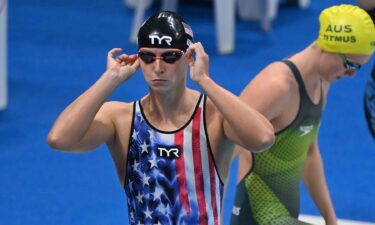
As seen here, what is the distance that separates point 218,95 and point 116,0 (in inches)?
392

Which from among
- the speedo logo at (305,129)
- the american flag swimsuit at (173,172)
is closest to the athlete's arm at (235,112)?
the american flag swimsuit at (173,172)

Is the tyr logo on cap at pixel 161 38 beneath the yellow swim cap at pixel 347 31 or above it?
above

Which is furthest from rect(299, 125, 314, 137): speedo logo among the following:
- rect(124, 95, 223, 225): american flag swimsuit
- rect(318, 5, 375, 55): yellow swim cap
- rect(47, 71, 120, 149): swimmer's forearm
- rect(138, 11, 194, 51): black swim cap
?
rect(47, 71, 120, 149): swimmer's forearm

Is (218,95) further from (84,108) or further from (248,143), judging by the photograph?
(84,108)

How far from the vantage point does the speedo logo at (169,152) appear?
332 centimetres

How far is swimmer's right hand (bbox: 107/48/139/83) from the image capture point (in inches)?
129

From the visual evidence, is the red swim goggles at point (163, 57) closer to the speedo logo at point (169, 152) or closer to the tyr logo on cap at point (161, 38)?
the tyr logo on cap at point (161, 38)

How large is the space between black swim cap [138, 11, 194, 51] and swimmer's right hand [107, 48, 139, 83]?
0.08 meters

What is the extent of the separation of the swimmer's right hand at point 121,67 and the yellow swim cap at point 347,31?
4.22 ft

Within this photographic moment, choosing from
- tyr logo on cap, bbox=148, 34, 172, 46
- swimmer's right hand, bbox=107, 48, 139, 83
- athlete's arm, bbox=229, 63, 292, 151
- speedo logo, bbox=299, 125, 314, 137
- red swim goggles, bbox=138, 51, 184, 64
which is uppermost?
tyr logo on cap, bbox=148, 34, 172, 46

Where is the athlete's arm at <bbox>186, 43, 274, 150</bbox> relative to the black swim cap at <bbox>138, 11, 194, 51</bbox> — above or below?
below

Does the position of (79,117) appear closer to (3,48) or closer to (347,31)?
(347,31)

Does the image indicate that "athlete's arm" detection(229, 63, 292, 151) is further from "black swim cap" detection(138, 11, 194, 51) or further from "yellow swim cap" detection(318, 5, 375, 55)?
"black swim cap" detection(138, 11, 194, 51)

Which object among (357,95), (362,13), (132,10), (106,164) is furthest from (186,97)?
(132,10)
